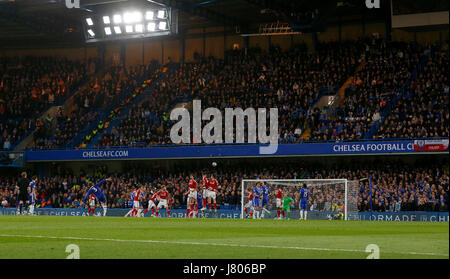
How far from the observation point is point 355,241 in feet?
49.2

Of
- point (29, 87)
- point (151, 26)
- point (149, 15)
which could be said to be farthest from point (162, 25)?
point (29, 87)

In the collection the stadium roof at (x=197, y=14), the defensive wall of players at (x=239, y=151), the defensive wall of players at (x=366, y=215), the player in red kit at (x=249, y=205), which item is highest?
the stadium roof at (x=197, y=14)

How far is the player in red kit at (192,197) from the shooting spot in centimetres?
3144

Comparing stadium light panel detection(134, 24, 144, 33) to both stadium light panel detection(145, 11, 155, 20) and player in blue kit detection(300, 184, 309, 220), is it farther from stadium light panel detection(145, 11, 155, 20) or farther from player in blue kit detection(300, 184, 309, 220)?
player in blue kit detection(300, 184, 309, 220)

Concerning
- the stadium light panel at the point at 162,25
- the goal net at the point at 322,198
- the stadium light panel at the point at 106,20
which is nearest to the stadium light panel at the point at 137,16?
the stadium light panel at the point at 162,25

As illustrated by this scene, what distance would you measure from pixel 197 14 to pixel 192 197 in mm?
18178

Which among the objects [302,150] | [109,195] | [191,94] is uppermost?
[191,94]

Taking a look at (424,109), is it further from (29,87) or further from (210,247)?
(29,87)

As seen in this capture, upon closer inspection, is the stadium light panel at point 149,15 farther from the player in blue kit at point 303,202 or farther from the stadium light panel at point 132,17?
the player in blue kit at point 303,202

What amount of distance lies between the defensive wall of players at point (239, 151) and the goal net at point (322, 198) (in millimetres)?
5603

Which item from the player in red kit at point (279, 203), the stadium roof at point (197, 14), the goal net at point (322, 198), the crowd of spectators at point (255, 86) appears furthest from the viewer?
the crowd of spectators at point (255, 86)
